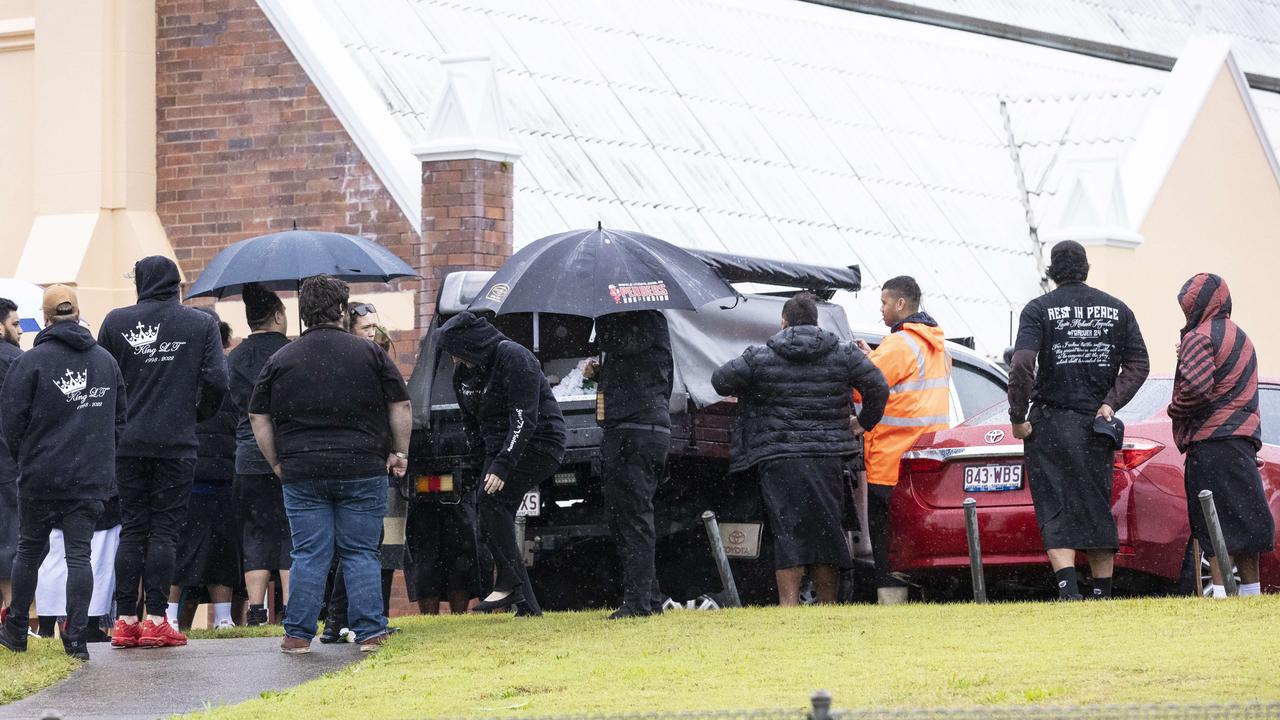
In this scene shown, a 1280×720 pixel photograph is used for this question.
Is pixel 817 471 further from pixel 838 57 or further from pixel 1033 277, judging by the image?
pixel 838 57

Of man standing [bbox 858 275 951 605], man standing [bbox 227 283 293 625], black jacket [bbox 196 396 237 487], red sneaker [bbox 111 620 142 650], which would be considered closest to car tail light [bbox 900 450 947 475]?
man standing [bbox 858 275 951 605]

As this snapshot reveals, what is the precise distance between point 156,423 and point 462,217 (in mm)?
6066

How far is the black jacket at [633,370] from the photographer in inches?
424

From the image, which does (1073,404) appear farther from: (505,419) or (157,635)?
(157,635)

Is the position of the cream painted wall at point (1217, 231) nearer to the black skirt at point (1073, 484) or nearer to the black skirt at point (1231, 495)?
the black skirt at point (1231, 495)

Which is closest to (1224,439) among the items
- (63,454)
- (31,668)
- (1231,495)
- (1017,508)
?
(1231,495)

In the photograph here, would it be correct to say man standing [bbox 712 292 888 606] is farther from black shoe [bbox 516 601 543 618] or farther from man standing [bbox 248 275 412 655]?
man standing [bbox 248 275 412 655]

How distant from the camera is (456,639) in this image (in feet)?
34.0

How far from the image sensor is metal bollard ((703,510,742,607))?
11.7 metres

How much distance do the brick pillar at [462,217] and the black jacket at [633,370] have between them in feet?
18.5

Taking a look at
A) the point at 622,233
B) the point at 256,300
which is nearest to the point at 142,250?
the point at 256,300

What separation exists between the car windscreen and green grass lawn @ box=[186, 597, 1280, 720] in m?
1.42

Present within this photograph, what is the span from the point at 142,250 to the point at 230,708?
10397 mm

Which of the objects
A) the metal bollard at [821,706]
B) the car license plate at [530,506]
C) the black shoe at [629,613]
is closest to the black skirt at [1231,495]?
the black shoe at [629,613]
